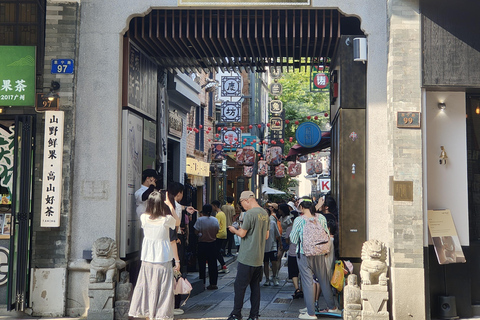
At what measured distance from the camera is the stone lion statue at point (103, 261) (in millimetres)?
9391

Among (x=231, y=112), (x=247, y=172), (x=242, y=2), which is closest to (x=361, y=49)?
(x=242, y=2)

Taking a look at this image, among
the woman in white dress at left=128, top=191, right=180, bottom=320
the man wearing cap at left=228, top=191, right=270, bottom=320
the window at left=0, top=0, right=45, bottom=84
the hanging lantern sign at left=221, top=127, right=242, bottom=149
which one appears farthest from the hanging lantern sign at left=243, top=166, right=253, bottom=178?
the woman in white dress at left=128, top=191, right=180, bottom=320

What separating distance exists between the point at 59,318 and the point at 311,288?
392cm

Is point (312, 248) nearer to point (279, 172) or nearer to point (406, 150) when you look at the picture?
point (406, 150)

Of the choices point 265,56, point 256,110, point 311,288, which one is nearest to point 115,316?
point 311,288

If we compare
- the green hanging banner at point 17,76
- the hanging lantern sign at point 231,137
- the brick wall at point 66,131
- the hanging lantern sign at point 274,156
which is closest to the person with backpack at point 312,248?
the brick wall at point 66,131

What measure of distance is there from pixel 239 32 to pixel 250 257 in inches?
159

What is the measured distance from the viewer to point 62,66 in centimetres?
1006

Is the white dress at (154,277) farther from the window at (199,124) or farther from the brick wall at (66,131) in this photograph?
the window at (199,124)

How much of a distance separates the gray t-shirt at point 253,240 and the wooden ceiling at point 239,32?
3290 millimetres

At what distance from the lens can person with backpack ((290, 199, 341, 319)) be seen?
33.7ft

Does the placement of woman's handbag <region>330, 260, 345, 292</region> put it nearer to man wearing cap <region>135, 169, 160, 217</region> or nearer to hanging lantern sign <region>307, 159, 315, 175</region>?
man wearing cap <region>135, 169, 160, 217</region>

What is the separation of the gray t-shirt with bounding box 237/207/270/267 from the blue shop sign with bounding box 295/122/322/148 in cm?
744

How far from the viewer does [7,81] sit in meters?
10.1
